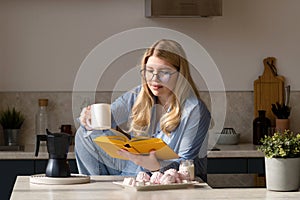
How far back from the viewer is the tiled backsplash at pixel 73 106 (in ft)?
19.5

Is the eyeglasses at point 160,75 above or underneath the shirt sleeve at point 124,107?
above

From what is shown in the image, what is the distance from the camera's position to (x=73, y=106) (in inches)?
240

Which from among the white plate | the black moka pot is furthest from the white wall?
the white plate

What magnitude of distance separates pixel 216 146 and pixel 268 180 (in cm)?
241

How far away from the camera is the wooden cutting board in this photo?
19.7 feet

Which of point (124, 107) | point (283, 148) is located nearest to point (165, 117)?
point (124, 107)

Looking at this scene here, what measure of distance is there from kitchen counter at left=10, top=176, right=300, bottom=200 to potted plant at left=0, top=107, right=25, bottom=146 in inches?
85.6

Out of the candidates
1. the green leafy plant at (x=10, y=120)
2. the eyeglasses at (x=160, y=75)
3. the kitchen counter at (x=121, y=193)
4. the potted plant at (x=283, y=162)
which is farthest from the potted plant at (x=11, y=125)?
the potted plant at (x=283, y=162)

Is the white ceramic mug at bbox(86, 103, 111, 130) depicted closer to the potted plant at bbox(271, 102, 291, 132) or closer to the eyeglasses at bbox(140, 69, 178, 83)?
the eyeglasses at bbox(140, 69, 178, 83)

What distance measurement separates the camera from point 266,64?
603 cm

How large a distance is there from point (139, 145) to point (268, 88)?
2.68m

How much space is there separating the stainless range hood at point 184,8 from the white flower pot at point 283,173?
2528mm

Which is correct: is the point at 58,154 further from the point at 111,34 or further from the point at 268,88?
the point at 268,88

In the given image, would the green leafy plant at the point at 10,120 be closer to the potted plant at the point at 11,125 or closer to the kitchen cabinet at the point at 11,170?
the potted plant at the point at 11,125
